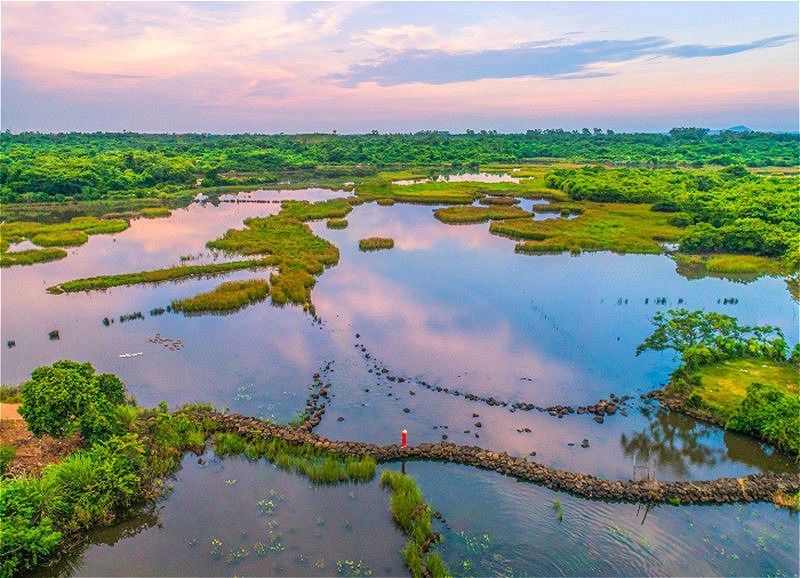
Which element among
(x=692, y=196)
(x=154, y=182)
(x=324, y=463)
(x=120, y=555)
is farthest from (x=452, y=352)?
(x=154, y=182)

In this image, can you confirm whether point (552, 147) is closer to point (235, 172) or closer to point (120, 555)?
point (235, 172)

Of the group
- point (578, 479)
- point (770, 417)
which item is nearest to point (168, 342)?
point (578, 479)

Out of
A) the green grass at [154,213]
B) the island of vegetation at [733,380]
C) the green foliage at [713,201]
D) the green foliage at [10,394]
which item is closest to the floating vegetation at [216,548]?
the green foliage at [10,394]

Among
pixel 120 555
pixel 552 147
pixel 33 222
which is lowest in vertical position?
pixel 120 555

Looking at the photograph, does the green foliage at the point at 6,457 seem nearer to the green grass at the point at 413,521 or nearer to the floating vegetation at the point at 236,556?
the floating vegetation at the point at 236,556

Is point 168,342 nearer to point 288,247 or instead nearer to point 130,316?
point 130,316
